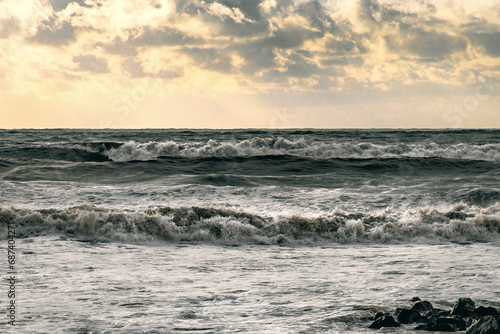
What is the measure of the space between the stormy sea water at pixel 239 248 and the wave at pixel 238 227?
0.09ft

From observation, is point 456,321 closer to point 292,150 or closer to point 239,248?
point 239,248

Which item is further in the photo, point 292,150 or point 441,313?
point 292,150

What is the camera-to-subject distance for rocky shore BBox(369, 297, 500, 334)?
4.38 metres

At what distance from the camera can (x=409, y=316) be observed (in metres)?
4.61

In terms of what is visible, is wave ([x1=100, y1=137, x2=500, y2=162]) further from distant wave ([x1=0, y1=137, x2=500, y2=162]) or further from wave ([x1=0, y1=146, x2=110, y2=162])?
wave ([x1=0, y1=146, x2=110, y2=162])

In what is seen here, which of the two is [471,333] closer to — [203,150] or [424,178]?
[424,178]

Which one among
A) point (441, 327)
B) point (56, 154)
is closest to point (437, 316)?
point (441, 327)

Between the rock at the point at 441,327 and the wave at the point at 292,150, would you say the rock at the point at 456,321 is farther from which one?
the wave at the point at 292,150

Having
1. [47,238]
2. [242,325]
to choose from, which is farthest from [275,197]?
[242,325]

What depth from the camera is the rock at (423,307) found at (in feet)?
15.6

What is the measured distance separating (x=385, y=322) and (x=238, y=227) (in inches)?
195

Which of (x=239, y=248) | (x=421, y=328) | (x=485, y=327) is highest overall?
(x=485, y=327)

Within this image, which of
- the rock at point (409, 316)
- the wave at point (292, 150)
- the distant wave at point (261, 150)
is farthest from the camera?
the wave at point (292, 150)

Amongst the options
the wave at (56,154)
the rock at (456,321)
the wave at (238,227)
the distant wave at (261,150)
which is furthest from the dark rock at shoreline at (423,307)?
the wave at (56,154)
